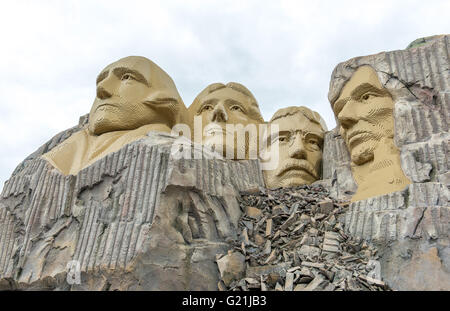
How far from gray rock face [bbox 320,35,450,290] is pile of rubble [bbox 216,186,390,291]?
0.19 meters

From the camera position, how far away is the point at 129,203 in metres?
4.29

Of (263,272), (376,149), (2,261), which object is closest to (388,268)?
(263,272)

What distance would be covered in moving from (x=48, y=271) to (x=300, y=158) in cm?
315

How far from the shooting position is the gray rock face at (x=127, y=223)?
3.95 m

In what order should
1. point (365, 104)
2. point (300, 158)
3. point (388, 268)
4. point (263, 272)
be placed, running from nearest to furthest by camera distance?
1. point (388, 268)
2. point (263, 272)
3. point (365, 104)
4. point (300, 158)

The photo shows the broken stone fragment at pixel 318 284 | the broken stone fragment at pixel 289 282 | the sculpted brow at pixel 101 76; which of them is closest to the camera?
the broken stone fragment at pixel 318 284

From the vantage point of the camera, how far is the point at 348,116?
515 centimetres

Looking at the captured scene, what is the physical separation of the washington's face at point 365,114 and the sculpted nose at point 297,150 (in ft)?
2.23

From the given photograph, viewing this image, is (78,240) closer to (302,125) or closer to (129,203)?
(129,203)

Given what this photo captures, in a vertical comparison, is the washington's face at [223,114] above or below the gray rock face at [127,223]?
above

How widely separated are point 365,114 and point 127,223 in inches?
106

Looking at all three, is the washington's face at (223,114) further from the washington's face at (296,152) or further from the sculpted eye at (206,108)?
the washington's face at (296,152)

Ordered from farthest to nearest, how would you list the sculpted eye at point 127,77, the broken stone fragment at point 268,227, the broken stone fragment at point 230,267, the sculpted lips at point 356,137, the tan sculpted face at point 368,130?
1. the sculpted eye at point 127,77
2. the sculpted lips at point 356,137
3. the tan sculpted face at point 368,130
4. the broken stone fragment at point 268,227
5. the broken stone fragment at point 230,267

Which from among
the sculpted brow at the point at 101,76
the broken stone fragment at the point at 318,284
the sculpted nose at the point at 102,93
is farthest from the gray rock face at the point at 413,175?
the sculpted brow at the point at 101,76
